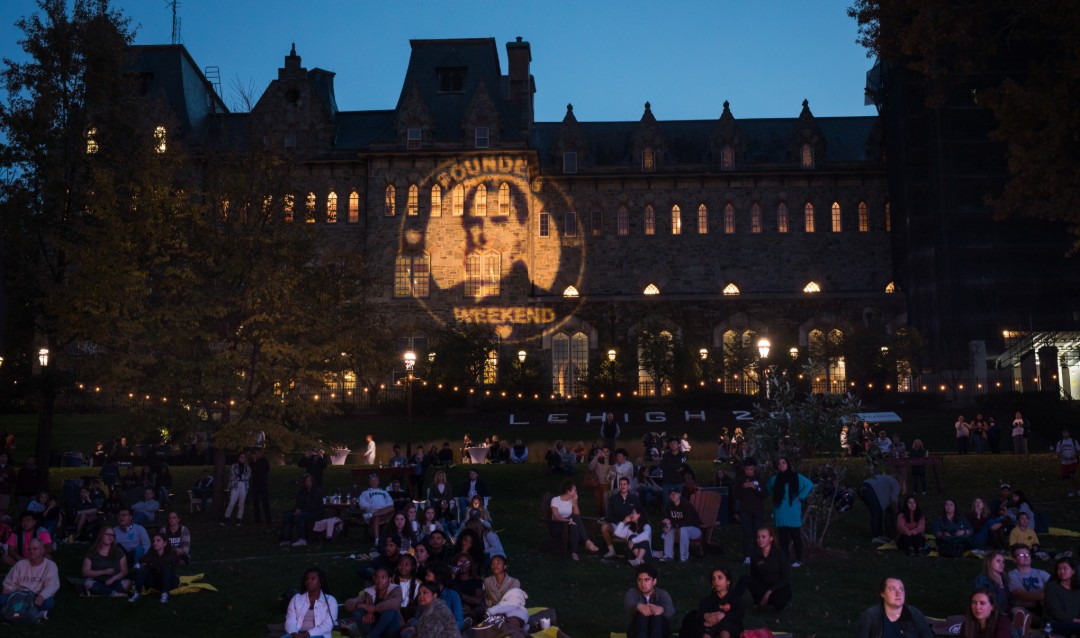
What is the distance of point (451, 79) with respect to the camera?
5769 centimetres

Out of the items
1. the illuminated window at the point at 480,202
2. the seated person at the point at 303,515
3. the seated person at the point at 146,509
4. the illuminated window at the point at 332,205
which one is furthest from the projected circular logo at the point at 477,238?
the seated person at the point at 303,515

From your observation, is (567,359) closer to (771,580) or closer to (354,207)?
(354,207)

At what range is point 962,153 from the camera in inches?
1959

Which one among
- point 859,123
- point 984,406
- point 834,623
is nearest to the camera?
point 834,623

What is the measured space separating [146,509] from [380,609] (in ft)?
31.6

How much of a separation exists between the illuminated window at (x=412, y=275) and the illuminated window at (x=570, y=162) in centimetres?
994

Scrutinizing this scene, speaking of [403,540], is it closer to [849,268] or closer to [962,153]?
[962,153]

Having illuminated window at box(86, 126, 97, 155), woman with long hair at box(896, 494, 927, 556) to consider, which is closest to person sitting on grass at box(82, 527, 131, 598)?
woman with long hair at box(896, 494, 927, 556)

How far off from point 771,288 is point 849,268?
172 inches

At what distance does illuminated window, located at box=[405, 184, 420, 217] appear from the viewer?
5416cm

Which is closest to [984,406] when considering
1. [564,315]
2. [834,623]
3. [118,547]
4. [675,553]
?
[564,315]

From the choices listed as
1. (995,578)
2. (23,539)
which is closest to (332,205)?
(23,539)

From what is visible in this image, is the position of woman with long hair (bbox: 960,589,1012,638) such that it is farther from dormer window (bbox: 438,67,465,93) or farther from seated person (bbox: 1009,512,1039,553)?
dormer window (bbox: 438,67,465,93)

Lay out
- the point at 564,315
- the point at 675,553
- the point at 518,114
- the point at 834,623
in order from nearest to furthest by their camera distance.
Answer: the point at 834,623 < the point at 675,553 < the point at 564,315 < the point at 518,114
